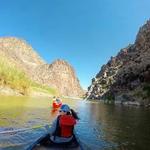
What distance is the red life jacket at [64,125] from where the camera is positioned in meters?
21.8

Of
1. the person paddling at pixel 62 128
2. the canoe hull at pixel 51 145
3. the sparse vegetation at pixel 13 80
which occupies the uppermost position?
the sparse vegetation at pixel 13 80

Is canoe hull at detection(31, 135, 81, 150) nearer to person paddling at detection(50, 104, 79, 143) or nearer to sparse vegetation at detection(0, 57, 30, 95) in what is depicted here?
person paddling at detection(50, 104, 79, 143)

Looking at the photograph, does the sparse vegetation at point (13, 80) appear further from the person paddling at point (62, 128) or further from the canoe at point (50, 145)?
the canoe at point (50, 145)

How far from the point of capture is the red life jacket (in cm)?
2180

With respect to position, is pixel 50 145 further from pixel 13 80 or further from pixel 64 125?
pixel 13 80

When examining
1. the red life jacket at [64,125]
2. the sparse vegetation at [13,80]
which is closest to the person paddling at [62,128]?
the red life jacket at [64,125]

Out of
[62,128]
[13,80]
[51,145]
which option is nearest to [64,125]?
[62,128]

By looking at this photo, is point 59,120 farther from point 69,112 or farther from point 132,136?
point 132,136

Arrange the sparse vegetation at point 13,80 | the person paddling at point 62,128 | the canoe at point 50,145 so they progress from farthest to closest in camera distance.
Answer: the sparse vegetation at point 13,80
the person paddling at point 62,128
the canoe at point 50,145

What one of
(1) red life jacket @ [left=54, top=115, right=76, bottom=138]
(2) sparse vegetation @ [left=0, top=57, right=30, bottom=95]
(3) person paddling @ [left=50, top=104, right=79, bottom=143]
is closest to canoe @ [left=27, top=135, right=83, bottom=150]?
(3) person paddling @ [left=50, top=104, right=79, bottom=143]

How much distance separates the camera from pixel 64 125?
21.9m

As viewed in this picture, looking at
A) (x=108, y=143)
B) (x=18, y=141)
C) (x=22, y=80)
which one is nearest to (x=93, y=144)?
(x=108, y=143)

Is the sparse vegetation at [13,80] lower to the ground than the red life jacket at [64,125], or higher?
higher

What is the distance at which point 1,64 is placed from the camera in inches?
7096
